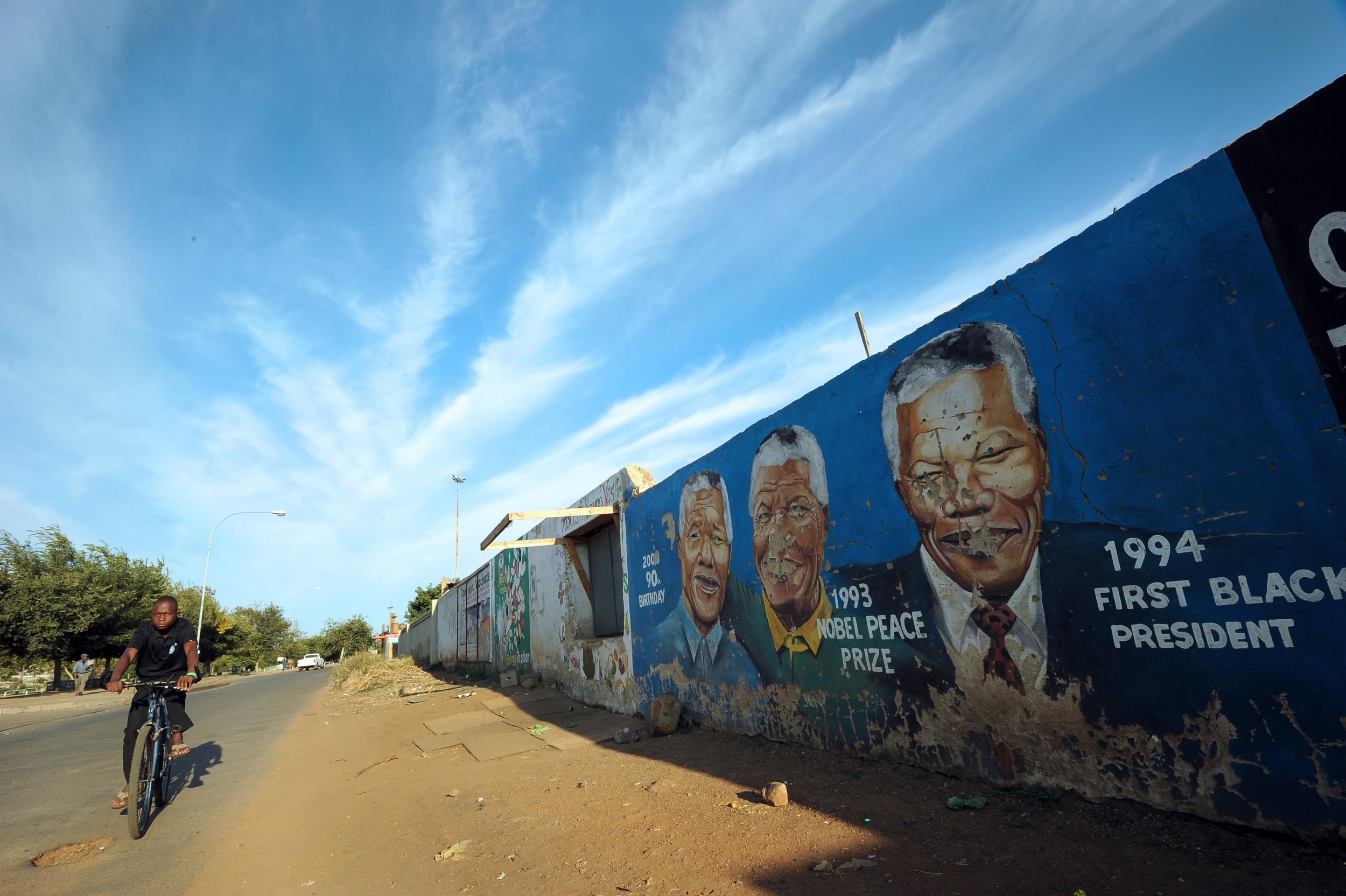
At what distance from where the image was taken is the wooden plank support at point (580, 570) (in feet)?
34.0

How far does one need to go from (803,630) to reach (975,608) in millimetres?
1761

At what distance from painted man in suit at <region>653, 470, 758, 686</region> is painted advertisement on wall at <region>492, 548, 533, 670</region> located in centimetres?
642

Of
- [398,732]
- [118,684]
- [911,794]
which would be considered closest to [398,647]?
[398,732]

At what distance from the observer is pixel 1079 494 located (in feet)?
10.3

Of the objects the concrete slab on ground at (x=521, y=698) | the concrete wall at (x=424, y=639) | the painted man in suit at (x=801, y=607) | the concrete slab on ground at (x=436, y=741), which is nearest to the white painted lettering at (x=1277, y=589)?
the painted man in suit at (x=801, y=607)

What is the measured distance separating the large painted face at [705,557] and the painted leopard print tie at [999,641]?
2919 mm

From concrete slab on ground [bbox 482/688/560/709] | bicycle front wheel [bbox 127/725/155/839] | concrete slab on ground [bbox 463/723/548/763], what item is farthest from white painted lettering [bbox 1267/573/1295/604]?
concrete slab on ground [bbox 482/688/560/709]

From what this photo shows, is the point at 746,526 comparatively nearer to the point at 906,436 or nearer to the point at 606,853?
the point at 906,436

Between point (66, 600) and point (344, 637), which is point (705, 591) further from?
point (344, 637)

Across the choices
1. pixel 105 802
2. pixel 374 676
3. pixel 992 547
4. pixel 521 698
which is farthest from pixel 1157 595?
pixel 374 676

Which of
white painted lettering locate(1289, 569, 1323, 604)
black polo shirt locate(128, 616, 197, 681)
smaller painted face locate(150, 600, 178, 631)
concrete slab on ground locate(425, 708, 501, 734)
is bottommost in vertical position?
concrete slab on ground locate(425, 708, 501, 734)

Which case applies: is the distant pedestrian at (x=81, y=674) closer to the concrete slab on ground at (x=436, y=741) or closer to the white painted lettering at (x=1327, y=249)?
the concrete slab on ground at (x=436, y=741)

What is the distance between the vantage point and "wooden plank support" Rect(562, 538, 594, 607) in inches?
408

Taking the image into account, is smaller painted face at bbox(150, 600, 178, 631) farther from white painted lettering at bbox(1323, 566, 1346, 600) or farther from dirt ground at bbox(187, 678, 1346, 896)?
white painted lettering at bbox(1323, 566, 1346, 600)
